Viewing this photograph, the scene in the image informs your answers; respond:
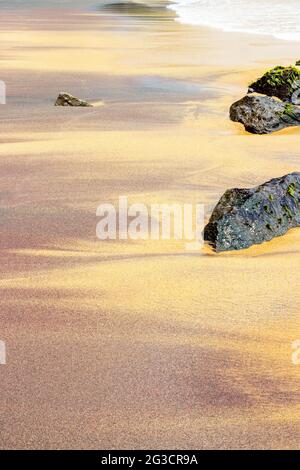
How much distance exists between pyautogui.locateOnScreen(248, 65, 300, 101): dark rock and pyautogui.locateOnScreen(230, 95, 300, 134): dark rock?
1.12 metres

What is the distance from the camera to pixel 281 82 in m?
9.98

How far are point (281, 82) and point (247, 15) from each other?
17059 mm

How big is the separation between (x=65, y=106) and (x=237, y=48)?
26.1 feet

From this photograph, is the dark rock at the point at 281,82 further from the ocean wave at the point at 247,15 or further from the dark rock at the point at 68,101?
the ocean wave at the point at 247,15

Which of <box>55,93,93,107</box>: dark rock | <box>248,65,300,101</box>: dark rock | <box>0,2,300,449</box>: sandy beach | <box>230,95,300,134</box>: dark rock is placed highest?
<box>248,65,300,101</box>: dark rock

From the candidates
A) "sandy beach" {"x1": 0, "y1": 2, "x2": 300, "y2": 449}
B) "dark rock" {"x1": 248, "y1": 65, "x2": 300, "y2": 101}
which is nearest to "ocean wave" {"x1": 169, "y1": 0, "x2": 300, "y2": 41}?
"dark rock" {"x1": 248, "y1": 65, "x2": 300, "y2": 101}

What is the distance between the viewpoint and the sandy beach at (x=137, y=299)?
298 cm

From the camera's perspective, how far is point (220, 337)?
366cm

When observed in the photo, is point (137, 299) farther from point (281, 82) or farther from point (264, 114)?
point (281, 82)

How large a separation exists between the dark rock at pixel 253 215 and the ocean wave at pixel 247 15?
14170mm

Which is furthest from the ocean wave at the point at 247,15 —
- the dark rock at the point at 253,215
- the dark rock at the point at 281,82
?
the dark rock at the point at 253,215

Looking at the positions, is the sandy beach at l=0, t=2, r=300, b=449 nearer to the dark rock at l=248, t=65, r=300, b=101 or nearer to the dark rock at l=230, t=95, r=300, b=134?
the dark rock at l=230, t=95, r=300, b=134

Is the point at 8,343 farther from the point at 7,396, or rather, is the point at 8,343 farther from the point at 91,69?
the point at 91,69

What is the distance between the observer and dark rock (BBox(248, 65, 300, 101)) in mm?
9891
